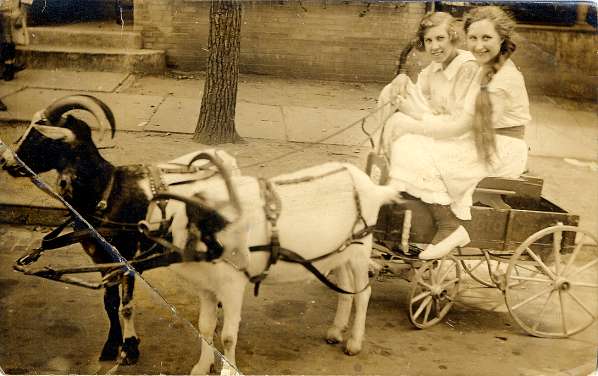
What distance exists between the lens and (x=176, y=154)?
11.3ft

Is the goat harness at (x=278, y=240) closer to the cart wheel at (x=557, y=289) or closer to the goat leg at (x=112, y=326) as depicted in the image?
the goat leg at (x=112, y=326)

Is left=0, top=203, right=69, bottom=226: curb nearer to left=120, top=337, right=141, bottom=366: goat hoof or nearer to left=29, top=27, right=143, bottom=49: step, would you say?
left=120, top=337, right=141, bottom=366: goat hoof

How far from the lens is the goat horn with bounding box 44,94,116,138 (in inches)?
135

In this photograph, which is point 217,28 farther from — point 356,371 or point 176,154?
point 356,371

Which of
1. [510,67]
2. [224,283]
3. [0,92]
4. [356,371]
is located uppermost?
[510,67]

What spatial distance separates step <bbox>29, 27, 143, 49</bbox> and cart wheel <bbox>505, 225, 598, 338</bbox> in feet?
7.56

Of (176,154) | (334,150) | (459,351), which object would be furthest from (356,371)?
(176,154)

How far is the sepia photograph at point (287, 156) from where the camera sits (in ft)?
11.3

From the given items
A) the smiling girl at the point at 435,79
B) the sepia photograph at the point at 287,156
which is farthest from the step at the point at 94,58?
the smiling girl at the point at 435,79

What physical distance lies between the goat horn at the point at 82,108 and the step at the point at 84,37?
0.30m

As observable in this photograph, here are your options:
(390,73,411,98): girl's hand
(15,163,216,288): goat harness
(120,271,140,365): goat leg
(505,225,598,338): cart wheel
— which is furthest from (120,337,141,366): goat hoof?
(505,225,598,338): cart wheel

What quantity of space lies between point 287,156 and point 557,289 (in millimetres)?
1666

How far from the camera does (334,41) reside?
3.55 m

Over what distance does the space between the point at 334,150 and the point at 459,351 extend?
51.9 inches
